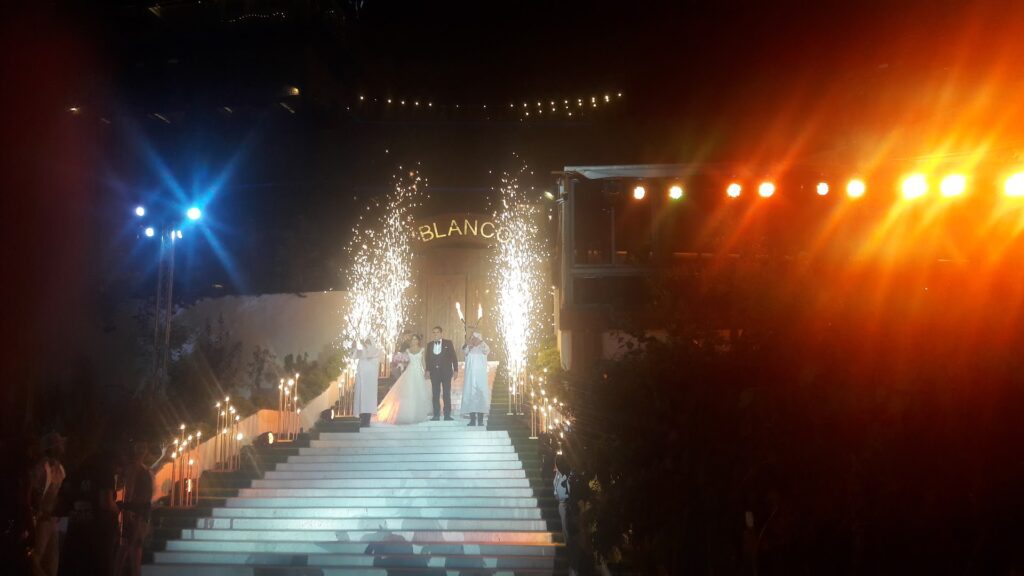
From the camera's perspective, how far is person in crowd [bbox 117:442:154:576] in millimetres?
8953

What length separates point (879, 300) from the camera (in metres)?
7.16

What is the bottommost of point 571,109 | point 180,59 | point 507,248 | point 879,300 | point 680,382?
point 680,382

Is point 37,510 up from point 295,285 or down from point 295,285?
down

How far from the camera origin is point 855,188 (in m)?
12.1

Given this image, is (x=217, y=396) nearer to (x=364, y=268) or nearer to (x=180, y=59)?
(x=364, y=268)

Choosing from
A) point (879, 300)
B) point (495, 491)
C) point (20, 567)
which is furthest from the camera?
point (495, 491)

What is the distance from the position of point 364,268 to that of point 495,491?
1160 cm

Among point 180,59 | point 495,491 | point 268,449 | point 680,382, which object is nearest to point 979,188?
point 680,382

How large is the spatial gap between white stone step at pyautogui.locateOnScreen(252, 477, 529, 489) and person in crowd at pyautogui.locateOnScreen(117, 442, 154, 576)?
11.9 ft

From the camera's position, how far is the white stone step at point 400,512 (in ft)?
38.2

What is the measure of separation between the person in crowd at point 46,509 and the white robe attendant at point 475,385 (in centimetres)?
750

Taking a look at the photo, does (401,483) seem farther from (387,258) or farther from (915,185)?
(387,258)

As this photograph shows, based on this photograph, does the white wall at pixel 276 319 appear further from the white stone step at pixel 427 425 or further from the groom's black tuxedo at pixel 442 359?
the groom's black tuxedo at pixel 442 359

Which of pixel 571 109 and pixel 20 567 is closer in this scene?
pixel 20 567
